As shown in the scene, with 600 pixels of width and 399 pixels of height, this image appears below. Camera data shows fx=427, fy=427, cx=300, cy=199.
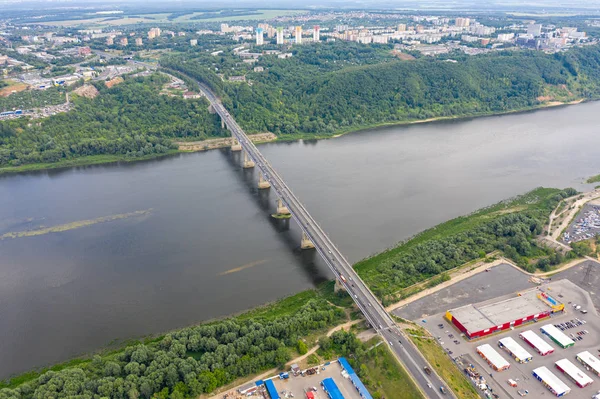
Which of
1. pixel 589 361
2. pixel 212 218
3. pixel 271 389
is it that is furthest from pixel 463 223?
pixel 271 389

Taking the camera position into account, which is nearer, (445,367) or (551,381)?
(551,381)

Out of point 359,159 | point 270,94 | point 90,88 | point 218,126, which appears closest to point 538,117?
point 359,159

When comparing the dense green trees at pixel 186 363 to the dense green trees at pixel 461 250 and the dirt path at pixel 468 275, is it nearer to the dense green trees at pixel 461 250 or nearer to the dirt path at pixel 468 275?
the dirt path at pixel 468 275

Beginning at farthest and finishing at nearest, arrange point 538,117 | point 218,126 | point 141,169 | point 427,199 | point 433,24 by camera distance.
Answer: point 433,24 < point 538,117 < point 218,126 < point 141,169 < point 427,199

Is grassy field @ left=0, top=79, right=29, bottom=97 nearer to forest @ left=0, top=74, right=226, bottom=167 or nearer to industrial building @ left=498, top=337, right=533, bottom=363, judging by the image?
forest @ left=0, top=74, right=226, bottom=167

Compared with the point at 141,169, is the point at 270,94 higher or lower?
higher

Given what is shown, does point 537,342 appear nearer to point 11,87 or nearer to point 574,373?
point 574,373

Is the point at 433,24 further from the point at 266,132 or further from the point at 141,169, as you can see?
the point at 141,169
